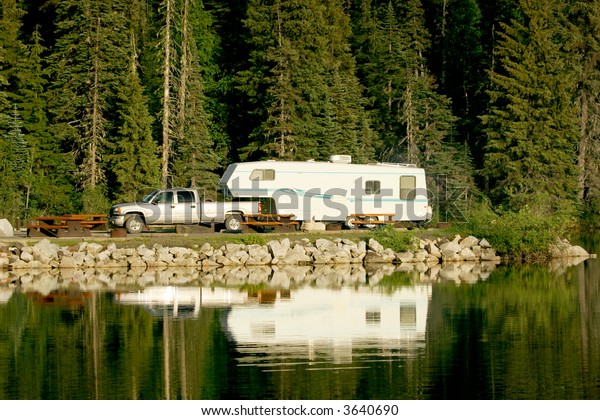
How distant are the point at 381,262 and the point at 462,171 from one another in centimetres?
3021

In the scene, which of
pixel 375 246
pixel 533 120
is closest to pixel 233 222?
pixel 375 246

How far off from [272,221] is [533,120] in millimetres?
27393

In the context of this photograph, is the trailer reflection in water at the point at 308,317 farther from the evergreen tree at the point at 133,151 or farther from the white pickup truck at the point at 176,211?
the evergreen tree at the point at 133,151

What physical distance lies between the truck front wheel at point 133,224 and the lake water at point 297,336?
572 centimetres

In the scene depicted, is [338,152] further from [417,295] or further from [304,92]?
[417,295]

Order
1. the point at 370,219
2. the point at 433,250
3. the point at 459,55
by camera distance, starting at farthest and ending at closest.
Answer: the point at 459,55 → the point at 370,219 → the point at 433,250

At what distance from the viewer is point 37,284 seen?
3130 centimetres

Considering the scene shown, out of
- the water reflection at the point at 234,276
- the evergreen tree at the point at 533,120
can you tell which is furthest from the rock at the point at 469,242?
the evergreen tree at the point at 533,120

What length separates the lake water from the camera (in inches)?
665

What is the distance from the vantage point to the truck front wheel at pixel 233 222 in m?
41.2

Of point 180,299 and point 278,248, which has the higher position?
point 278,248

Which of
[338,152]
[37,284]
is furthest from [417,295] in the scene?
[338,152]

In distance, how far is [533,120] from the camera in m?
64.7

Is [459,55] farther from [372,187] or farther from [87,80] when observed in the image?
[372,187]
